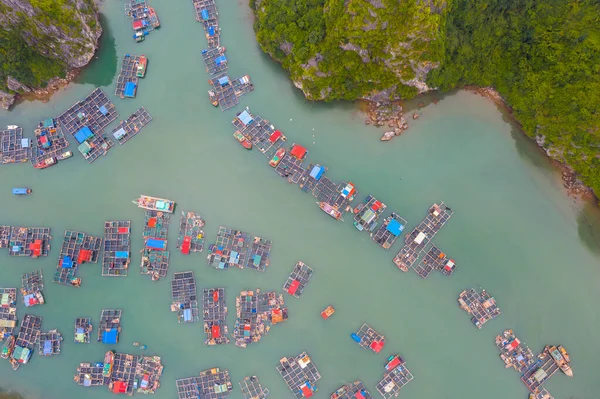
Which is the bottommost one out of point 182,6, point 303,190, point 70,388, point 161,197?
point 70,388

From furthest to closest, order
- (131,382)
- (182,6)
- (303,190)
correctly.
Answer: (182,6) → (303,190) → (131,382)

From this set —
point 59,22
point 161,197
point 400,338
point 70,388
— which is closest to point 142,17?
point 59,22

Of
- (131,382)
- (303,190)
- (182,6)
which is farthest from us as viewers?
(182,6)

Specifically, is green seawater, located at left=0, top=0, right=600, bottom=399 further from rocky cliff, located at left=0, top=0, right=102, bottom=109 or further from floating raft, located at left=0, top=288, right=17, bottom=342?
rocky cliff, located at left=0, top=0, right=102, bottom=109

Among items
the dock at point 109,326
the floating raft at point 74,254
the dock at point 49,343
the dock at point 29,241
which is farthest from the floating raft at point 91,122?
the dock at point 49,343

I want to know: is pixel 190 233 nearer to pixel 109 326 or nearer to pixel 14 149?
pixel 109 326

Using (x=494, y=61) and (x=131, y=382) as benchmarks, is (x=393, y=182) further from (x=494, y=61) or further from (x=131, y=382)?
(x=131, y=382)

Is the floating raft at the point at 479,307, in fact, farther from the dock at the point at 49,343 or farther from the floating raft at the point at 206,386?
the dock at the point at 49,343
